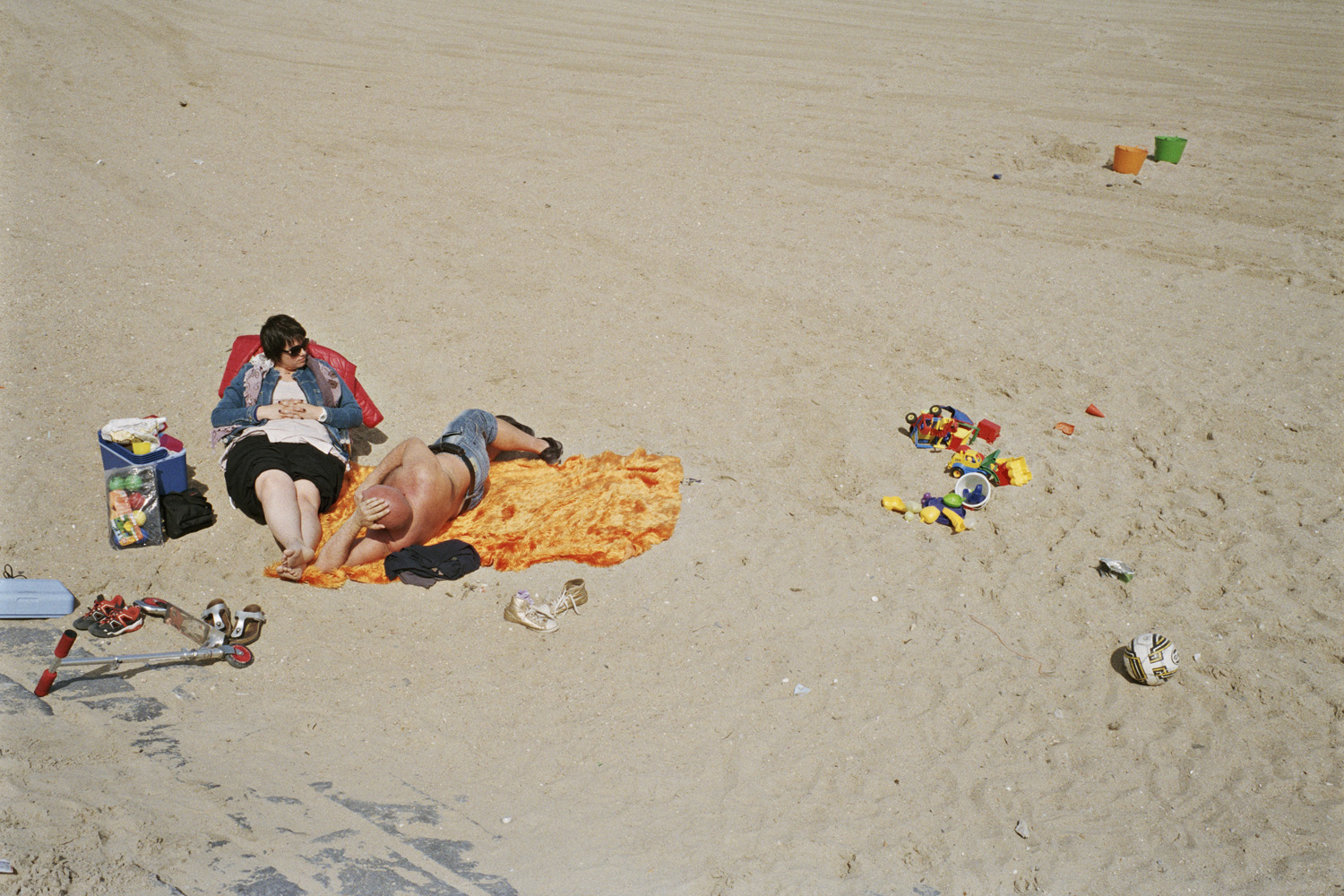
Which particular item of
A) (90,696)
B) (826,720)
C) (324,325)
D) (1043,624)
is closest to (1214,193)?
(1043,624)

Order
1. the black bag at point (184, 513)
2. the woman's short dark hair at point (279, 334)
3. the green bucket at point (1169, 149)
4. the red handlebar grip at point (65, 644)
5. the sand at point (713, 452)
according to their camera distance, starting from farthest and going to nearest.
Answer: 1. the green bucket at point (1169, 149)
2. the woman's short dark hair at point (279, 334)
3. the black bag at point (184, 513)
4. the red handlebar grip at point (65, 644)
5. the sand at point (713, 452)

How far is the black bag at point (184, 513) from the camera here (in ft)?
16.6

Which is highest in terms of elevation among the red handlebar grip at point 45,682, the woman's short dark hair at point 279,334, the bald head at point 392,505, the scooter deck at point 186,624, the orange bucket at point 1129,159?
the orange bucket at point 1129,159

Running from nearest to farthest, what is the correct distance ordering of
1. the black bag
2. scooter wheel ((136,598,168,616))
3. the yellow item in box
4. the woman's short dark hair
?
scooter wheel ((136,598,168,616)) → the black bag → the woman's short dark hair → the yellow item in box

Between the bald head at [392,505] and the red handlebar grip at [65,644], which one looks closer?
the red handlebar grip at [65,644]

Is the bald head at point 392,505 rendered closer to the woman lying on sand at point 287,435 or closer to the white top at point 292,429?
the woman lying on sand at point 287,435

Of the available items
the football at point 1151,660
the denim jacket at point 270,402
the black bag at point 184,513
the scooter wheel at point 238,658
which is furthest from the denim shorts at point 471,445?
the football at point 1151,660

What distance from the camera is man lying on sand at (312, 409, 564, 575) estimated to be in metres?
4.79

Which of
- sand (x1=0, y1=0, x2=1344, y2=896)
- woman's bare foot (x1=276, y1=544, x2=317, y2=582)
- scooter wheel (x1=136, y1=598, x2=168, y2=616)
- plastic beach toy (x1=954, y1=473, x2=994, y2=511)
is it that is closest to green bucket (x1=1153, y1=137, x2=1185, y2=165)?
sand (x1=0, y1=0, x2=1344, y2=896)

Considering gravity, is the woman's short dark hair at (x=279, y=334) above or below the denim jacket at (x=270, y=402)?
above

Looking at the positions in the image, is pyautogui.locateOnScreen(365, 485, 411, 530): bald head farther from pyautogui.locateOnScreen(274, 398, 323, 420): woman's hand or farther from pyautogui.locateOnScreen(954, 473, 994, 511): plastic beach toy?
pyautogui.locateOnScreen(954, 473, 994, 511): plastic beach toy

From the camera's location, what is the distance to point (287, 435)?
5.36 meters

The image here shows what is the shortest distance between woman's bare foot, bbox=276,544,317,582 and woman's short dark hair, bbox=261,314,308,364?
4.04ft

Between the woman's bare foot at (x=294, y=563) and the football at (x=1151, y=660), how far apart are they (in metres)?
4.23
